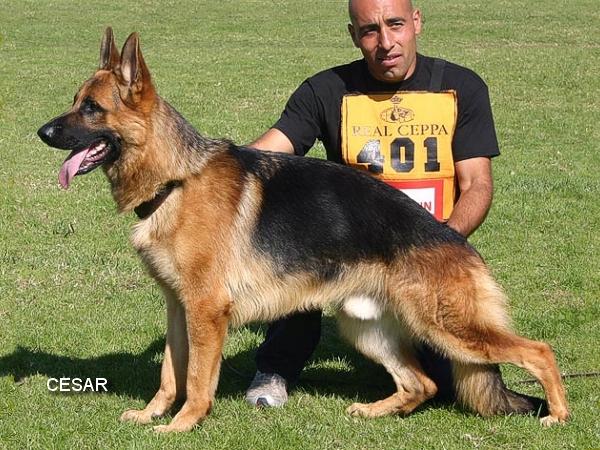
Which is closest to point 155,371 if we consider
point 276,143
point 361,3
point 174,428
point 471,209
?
point 174,428

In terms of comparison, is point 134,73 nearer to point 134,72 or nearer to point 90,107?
point 134,72

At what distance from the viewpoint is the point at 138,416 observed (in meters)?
4.69

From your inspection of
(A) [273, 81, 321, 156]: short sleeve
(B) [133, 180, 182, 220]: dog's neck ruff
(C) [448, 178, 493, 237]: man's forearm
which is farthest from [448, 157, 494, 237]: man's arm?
(B) [133, 180, 182, 220]: dog's neck ruff

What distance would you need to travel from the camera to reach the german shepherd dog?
4.39 m

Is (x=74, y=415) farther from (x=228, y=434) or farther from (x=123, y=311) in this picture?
(x=123, y=311)

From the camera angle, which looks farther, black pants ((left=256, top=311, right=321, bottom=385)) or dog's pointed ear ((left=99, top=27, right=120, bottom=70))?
black pants ((left=256, top=311, right=321, bottom=385))

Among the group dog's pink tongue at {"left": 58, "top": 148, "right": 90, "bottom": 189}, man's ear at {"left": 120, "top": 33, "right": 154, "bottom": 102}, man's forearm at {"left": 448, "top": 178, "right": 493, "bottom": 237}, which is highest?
man's ear at {"left": 120, "top": 33, "right": 154, "bottom": 102}

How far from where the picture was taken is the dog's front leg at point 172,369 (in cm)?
473

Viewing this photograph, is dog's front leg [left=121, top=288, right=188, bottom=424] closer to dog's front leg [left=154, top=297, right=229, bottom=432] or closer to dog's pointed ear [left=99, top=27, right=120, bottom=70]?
dog's front leg [left=154, top=297, right=229, bottom=432]

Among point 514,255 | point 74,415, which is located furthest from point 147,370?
point 514,255

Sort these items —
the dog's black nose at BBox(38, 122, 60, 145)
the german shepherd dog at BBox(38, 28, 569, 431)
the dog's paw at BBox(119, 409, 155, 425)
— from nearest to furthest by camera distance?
1. the dog's black nose at BBox(38, 122, 60, 145)
2. the german shepherd dog at BBox(38, 28, 569, 431)
3. the dog's paw at BBox(119, 409, 155, 425)

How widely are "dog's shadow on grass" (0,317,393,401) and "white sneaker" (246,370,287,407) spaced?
12cm

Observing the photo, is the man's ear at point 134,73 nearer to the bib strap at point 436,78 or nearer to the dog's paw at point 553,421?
the bib strap at point 436,78

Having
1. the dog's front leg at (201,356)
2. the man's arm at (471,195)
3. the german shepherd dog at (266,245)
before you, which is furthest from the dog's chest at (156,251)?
the man's arm at (471,195)
